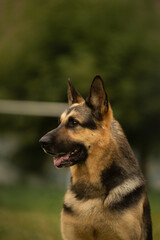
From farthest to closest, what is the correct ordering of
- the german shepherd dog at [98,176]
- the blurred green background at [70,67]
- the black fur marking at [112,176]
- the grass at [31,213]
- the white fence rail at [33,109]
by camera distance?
the blurred green background at [70,67] → the white fence rail at [33,109] → the grass at [31,213] → the black fur marking at [112,176] → the german shepherd dog at [98,176]

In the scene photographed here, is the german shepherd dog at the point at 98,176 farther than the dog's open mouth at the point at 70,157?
No

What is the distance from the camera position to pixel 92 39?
21.9m

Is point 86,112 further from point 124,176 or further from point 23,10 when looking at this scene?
point 23,10

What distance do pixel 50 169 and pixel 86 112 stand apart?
685 inches

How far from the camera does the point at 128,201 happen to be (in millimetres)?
5133

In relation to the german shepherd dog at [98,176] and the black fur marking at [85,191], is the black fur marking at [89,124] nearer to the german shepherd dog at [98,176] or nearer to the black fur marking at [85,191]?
the german shepherd dog at [98,176]

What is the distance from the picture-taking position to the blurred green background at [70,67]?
20234 mm

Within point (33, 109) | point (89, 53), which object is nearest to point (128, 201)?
point (33, 109)

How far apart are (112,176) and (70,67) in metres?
15.0

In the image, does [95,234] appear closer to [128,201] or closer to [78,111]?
[128,201]

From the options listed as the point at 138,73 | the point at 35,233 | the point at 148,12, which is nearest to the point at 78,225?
the point at 35,233

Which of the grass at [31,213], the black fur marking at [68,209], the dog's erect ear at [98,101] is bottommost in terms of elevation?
the grass at [31,213]

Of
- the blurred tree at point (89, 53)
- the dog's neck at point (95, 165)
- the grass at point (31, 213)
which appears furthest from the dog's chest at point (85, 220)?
the blurred tree at point (89, 53)

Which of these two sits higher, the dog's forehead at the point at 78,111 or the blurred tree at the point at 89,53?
the dog's forehead at the point at 78,111
